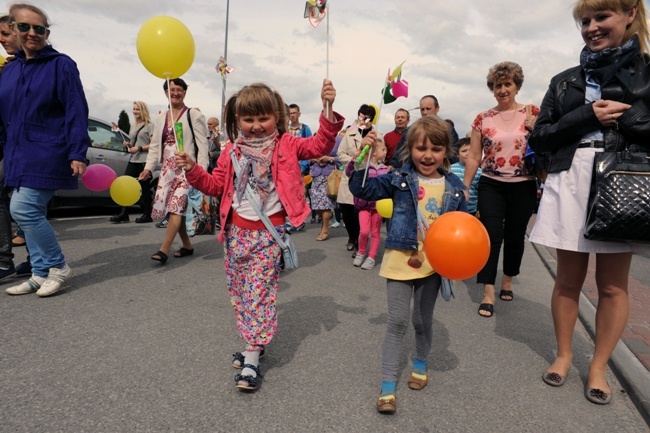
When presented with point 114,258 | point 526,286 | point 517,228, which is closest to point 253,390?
point 517,228

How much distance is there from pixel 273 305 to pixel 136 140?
262 inches

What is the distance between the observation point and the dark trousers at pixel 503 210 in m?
4.15

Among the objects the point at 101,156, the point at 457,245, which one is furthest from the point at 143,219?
the point at 457,245

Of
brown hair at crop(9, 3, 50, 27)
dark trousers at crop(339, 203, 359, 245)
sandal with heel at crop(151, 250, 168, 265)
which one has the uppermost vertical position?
brown hair at crop(9, 3, 50, 27)

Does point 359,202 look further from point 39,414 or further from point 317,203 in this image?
point 39,414

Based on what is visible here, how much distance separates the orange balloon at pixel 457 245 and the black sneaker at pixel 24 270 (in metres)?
4.13

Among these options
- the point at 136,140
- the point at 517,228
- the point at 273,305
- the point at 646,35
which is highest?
the point at 646,35

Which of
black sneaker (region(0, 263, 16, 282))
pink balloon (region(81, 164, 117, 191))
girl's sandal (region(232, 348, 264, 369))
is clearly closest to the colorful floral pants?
girl's sandal (region(232, 348, 264, 369))

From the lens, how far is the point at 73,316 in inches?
142

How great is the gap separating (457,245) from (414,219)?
0.42 m

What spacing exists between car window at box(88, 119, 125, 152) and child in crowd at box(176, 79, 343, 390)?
697 centimetres

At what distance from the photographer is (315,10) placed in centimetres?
281

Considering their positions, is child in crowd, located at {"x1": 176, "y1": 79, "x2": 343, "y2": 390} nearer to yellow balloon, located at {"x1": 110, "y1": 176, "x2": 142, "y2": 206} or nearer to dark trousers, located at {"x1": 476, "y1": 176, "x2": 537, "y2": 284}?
dark trousers, located at {"x1": 476, "y1": 176, "x2": 537, "y2": 284}

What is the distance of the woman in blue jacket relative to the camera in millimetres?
3850
